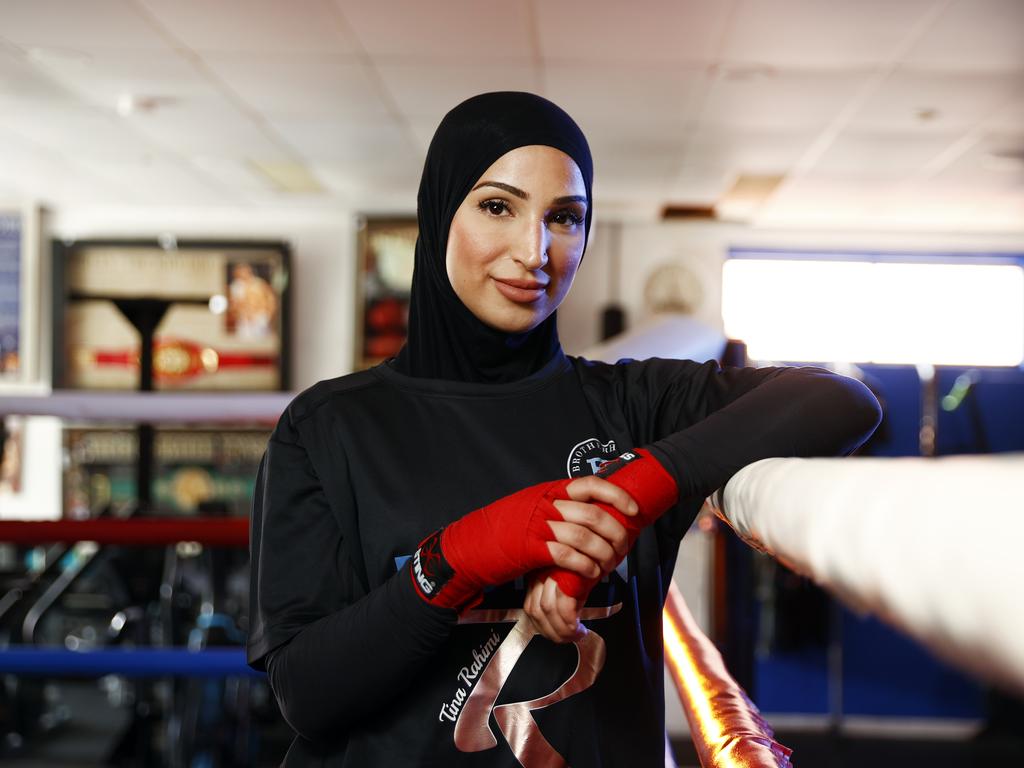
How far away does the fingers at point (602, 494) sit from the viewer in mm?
599

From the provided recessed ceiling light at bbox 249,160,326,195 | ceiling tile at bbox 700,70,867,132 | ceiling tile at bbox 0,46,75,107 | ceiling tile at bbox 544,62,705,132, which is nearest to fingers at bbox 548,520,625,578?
ceiling tile at bbox 544,62,705,132

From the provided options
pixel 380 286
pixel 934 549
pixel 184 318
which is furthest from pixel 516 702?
pixel 184 318

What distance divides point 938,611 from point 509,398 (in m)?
0.70

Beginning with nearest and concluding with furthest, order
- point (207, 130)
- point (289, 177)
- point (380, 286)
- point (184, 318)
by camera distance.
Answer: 1. point (207, 130)
2. point (289, 177)
3. point (380, 286)
4. point (184, 318)

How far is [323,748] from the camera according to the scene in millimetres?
833

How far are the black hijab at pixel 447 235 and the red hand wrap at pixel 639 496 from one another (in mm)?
339

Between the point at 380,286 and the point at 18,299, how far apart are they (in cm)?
257

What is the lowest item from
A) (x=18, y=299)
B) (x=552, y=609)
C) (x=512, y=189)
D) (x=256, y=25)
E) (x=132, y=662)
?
(x=132, y=662)

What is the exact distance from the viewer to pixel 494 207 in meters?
0.91

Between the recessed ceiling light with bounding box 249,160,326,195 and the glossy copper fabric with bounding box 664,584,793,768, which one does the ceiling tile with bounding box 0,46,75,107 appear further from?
the glossy copper fabric with bounding box 664,584,793,768

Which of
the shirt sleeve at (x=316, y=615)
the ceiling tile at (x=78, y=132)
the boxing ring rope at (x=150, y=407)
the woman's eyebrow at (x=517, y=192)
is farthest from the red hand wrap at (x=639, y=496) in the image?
the ceiling tile at (x=78, y=132)

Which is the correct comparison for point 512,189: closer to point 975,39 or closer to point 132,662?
point 132,662

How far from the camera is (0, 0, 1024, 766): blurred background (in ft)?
9.78

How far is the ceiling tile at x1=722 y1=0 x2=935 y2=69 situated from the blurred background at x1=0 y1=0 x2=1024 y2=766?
0.6 inches
